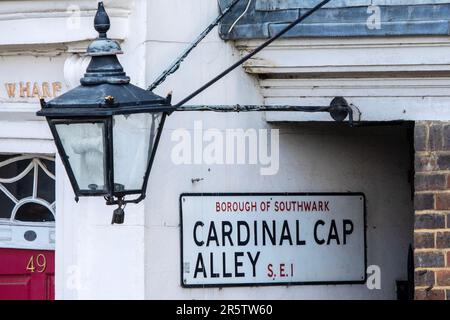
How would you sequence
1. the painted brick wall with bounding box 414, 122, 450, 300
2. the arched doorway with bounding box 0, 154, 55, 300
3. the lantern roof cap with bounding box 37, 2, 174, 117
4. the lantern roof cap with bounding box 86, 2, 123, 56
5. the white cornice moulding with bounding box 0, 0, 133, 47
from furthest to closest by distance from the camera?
the arched doorway with bounding box 0, 154, 55, 300, the white cornice moulding with bounding box 0, 0, 133, 47, the painted brick wall with bounding box 414, 122, 450, 300, the lantern roof cap with bounding box 86, 2, 123, 56, the lantern roof cap with bounding box 37, 2, 174, 117

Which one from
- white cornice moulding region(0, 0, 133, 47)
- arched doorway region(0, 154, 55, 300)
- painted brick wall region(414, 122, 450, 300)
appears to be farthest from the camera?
arched doorway region(0, 154, 55, 300)

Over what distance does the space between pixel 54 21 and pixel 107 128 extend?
1.32 metres

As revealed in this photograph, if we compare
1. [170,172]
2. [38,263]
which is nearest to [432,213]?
[170,172]

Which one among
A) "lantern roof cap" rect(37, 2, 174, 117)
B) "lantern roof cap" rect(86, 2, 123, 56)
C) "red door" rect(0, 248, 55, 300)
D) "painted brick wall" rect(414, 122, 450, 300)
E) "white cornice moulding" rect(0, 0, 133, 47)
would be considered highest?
"white cornice moulding" rect(0, 0, 133, 47)

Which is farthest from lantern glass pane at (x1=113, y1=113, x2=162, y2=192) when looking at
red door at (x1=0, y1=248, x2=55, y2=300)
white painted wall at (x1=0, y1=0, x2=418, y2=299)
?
red door at (x1=0, y1=248, x2=55, y2=300)

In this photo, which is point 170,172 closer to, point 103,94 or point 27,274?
point 103,94

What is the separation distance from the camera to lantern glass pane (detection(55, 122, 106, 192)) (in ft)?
19.6

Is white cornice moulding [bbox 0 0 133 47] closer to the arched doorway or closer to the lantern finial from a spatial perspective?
the lantern finial

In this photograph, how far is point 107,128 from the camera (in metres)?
5.92

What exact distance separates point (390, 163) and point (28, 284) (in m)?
2.08

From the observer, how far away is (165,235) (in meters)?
7.00

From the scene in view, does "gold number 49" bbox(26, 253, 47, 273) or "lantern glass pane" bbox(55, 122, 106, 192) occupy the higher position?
"lantern glass pane" bbox(55, 122, 106, 192)

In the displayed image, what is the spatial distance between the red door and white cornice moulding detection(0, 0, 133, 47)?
129 cm

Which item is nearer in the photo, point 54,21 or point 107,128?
point 107,128
